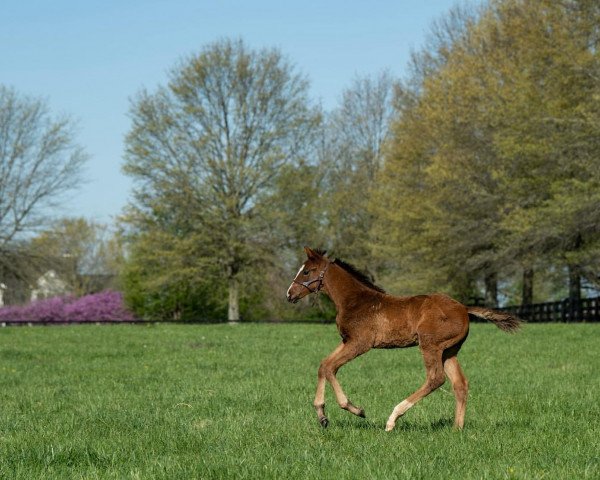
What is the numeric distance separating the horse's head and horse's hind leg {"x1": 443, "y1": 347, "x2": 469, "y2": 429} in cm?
159

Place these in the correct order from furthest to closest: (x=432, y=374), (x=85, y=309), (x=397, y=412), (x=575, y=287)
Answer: (x=85, y=309), (x=575, y=287), (x=432, y=374), (x=397, y=412)

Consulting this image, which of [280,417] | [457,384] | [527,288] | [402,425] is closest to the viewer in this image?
[457,384]

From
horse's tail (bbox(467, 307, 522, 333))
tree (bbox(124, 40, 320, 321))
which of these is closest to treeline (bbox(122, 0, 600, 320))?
tree (bbox(124, 40, 320, 321))

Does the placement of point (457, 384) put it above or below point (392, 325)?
below

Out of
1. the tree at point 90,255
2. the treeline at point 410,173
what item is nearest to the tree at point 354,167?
the treeline at point 410,173

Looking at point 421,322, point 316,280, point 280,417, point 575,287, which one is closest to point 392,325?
point 421,322

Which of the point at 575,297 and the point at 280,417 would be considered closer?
the point at 280,417

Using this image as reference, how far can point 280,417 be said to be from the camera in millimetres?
10320

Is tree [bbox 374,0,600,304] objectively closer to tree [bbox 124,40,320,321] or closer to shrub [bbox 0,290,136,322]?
tree [bbox 124,40,320,321]

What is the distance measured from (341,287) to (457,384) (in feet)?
5.34

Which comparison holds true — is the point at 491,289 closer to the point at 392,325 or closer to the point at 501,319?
the point at 501,319

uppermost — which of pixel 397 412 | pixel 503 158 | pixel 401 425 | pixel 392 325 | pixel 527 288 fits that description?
pixel 503 158

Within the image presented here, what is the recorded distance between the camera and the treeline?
3428cm

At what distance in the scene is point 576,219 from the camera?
31844mm
